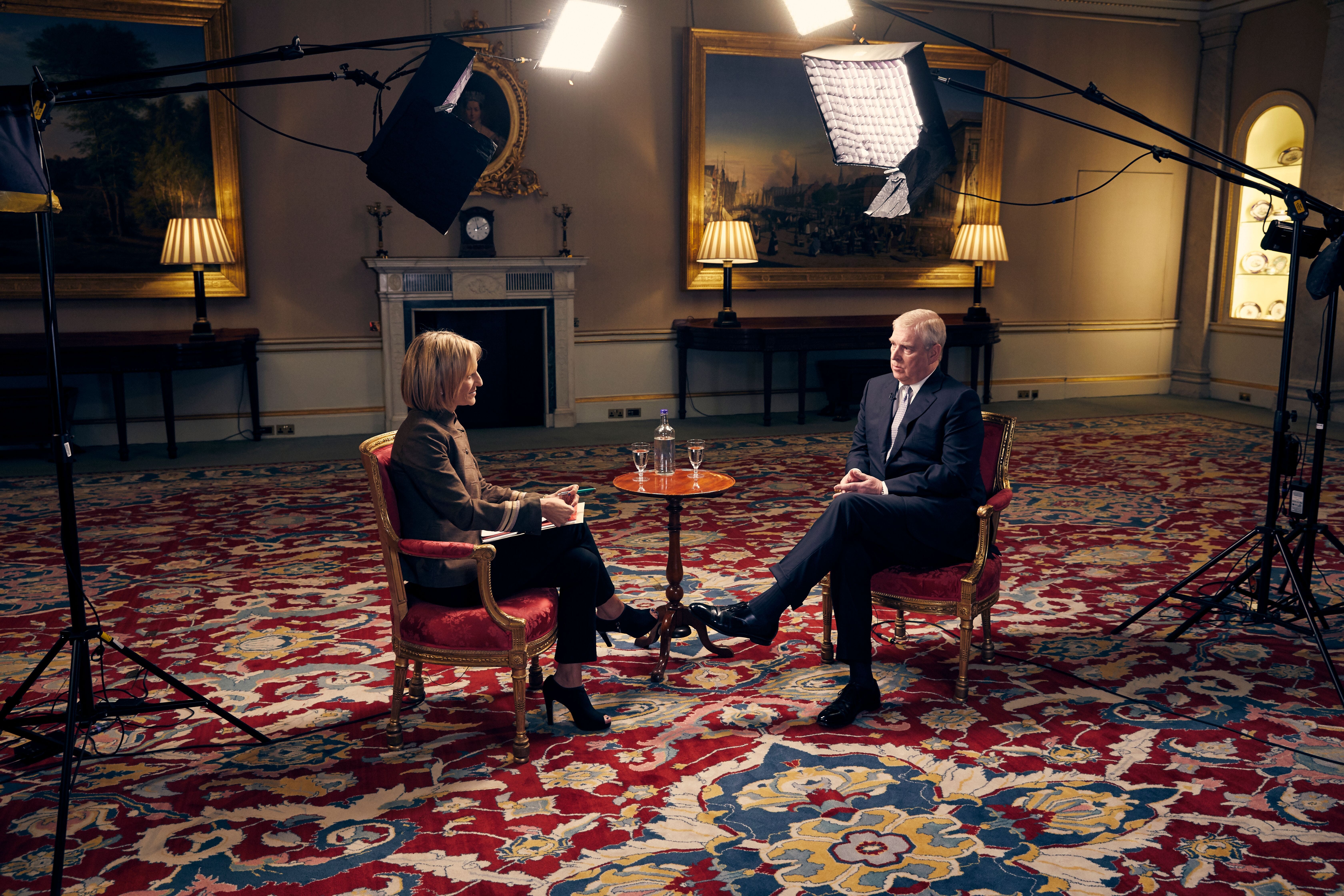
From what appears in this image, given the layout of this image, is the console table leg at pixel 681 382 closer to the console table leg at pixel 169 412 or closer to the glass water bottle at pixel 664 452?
the console table leg at pixel 169 412

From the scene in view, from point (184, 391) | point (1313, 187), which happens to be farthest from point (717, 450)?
point (1313, 187)

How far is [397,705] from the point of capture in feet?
9.49

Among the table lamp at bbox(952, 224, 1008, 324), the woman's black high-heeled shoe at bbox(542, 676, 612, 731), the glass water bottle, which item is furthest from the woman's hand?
the table lamp at bbox(952, 224, 1008, 324)

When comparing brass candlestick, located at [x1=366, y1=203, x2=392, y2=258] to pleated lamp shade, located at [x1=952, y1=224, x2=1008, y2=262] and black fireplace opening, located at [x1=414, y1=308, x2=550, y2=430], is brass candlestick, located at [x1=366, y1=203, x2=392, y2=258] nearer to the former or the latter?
black fireplace opening, located at [x1=414, y1=308, x2=550, y2=430]

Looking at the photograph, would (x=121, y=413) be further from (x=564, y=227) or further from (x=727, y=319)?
(x=727, y=319)

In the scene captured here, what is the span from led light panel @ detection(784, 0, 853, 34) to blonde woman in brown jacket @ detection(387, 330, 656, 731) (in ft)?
4.74

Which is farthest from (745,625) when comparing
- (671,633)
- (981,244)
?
(981,244)

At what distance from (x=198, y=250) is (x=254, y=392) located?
1.21 m

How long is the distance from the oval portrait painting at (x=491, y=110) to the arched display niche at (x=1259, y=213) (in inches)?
276

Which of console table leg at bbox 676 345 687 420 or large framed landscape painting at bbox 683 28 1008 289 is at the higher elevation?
large framed landscape painting at bbox 683 28 1008 289

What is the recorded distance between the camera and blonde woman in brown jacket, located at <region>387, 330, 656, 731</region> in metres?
2.80

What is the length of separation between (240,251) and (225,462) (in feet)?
5.86

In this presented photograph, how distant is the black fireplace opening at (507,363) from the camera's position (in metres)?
8.45

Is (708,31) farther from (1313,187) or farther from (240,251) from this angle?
(1313,187)
